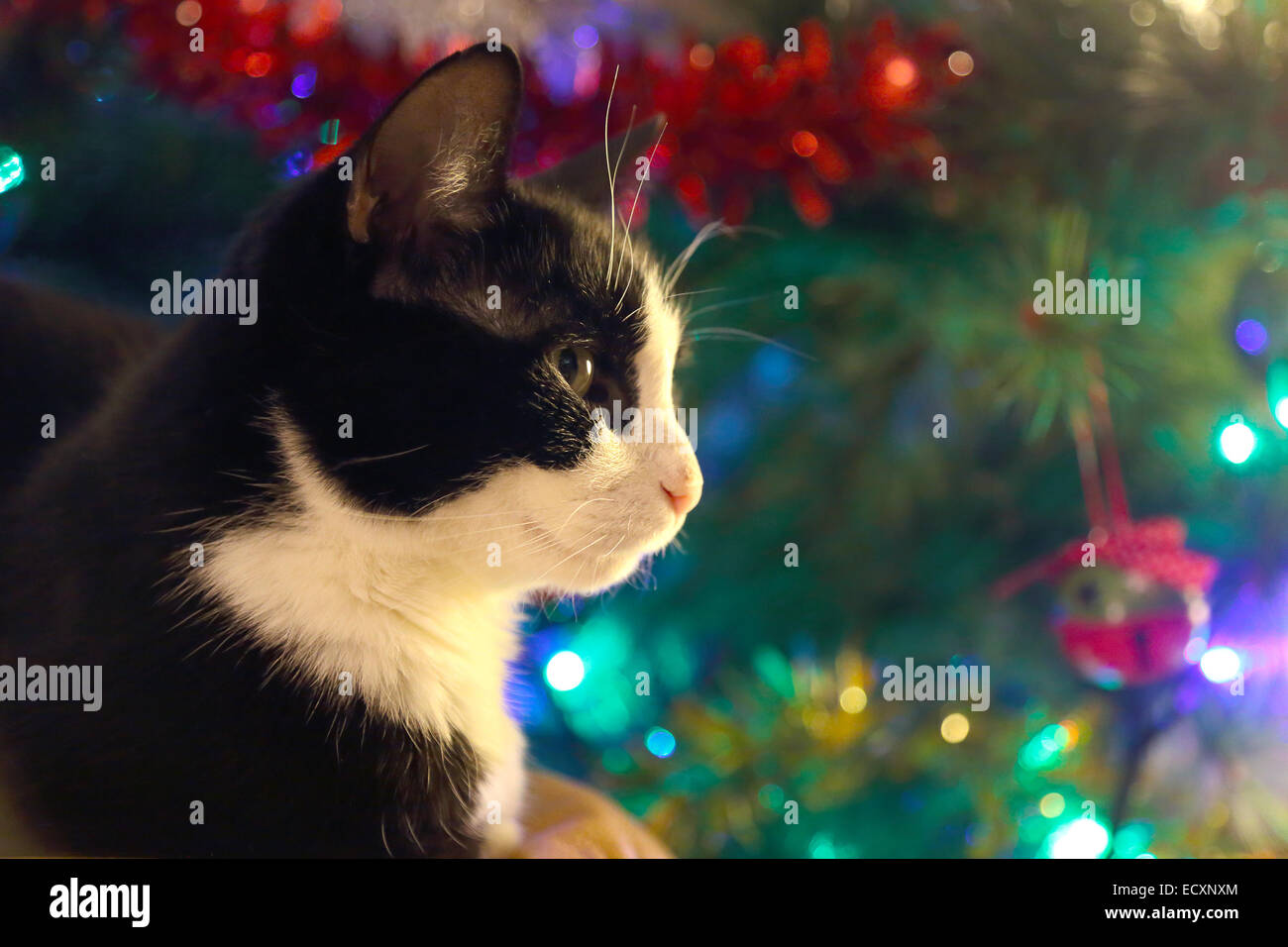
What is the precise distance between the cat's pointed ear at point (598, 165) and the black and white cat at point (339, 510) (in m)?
0.10

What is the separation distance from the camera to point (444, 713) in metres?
0.62

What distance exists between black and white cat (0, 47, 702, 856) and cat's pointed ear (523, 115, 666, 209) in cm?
10

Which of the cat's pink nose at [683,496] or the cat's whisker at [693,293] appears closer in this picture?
the cat's pink nose at [683,496]

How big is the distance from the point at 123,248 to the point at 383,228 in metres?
0.34

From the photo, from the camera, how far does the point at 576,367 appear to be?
62 cm

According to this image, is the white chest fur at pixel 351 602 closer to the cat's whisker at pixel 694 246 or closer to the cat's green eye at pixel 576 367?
the cat's green eye at pixel 576 367

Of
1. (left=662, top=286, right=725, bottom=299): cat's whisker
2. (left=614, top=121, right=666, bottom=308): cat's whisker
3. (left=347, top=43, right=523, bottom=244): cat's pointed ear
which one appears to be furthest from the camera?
(left=662, top=286, right=725, bottom=299): cat's whisker

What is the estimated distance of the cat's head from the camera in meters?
0.56

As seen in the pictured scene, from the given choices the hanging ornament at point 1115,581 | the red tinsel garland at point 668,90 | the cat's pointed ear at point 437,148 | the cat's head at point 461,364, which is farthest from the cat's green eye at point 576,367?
the hanging ornament at point 1115,581

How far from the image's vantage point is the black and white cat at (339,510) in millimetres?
569

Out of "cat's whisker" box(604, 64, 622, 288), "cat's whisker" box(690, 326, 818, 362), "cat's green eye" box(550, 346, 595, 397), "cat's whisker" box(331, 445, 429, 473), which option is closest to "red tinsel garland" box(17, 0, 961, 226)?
"cat's whisker" box(604, 64, 622, 288)

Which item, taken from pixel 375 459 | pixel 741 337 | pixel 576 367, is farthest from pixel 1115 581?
pixel 375 459

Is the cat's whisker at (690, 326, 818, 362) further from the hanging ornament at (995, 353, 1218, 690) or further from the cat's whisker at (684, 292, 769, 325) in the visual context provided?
the hanging ornament at (995, 353, 1218, 690)
